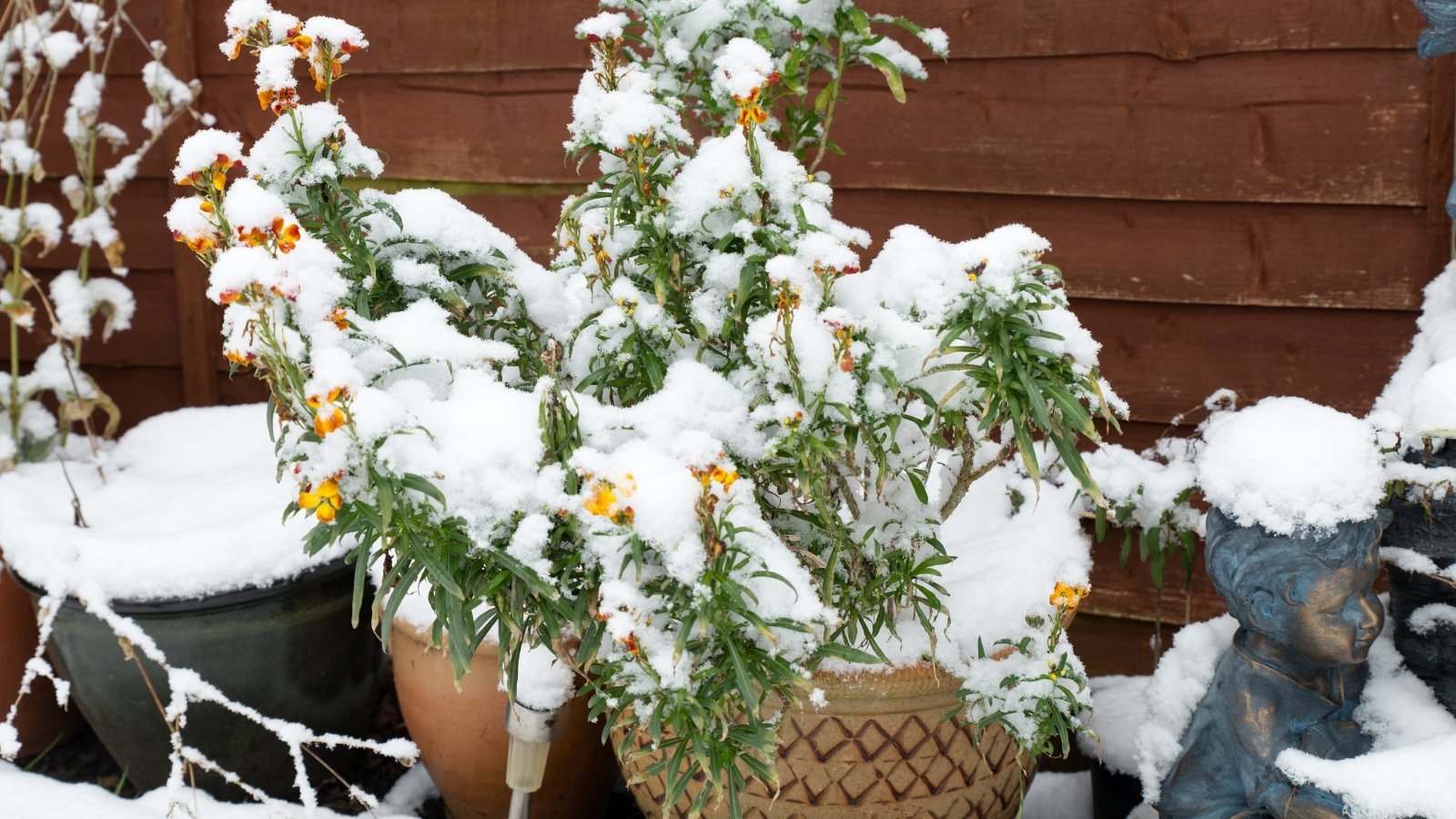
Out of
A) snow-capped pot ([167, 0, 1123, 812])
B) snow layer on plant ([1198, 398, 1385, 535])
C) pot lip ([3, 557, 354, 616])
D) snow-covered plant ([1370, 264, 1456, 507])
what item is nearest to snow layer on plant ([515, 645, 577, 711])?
snow-capped pot ([167, 0, 1123, 812])

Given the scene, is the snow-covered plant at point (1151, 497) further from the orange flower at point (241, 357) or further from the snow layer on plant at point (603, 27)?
the orange flower at point (241, 357)

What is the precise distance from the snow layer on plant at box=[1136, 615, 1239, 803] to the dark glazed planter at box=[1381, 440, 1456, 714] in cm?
20

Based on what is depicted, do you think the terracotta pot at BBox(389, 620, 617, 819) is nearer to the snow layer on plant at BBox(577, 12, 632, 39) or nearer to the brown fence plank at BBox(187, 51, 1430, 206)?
the snow layer on plant at BBox(577, 12, 632, 39)

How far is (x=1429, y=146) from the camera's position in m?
1.81

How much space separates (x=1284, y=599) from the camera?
113cm

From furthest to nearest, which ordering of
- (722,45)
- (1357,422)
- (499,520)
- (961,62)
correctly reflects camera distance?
(961,62) < (722,45) < (1357,422) < (499,520)

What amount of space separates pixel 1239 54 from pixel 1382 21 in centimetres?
21

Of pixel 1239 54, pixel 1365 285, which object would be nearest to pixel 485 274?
pixel 1239 54

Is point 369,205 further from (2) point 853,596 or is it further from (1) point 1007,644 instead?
(1) point 1007,644

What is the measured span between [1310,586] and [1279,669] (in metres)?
0.14

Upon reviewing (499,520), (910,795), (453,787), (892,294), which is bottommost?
(453,787)

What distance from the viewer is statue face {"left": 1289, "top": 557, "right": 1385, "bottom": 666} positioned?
1120 millimetres

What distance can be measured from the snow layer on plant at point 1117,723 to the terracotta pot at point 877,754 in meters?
0.28

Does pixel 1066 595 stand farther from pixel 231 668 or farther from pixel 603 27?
pixel 231 668
